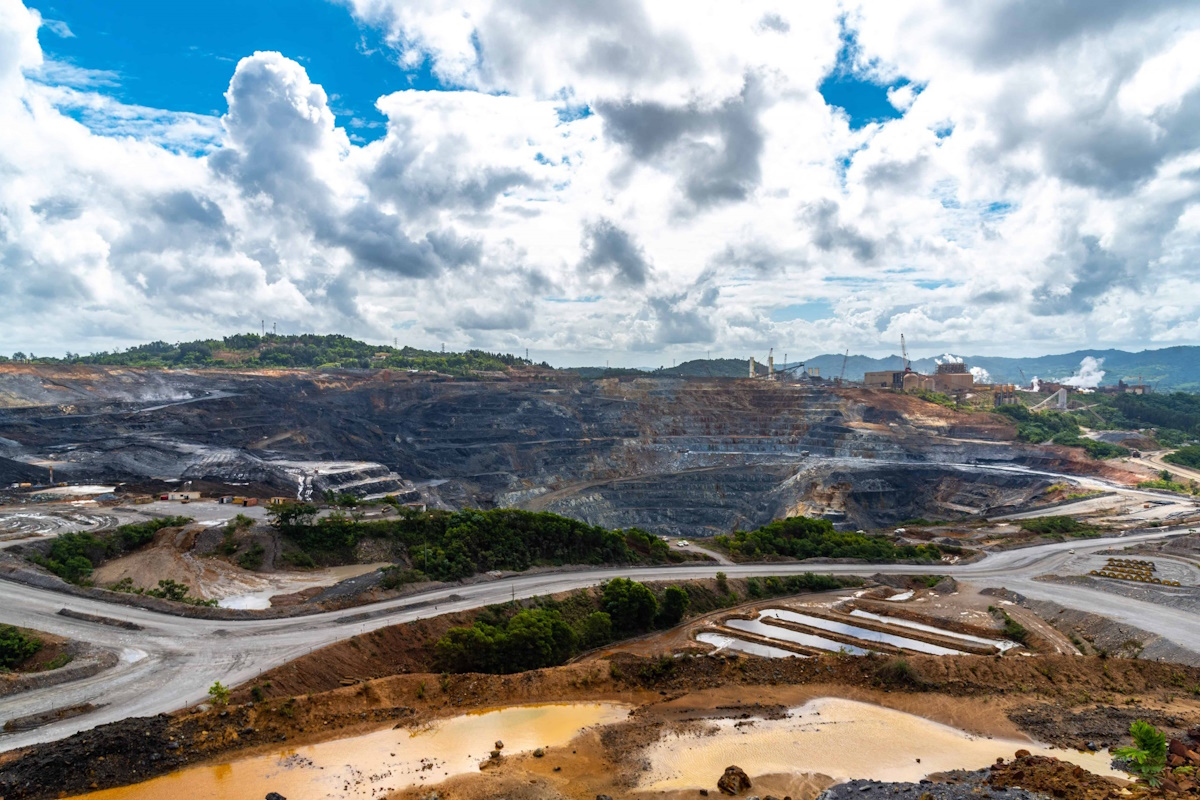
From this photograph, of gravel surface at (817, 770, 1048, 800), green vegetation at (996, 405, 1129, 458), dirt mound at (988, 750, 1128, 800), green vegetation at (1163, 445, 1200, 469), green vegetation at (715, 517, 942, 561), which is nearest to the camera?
dirt mound at (988, 750, 1128, 800)

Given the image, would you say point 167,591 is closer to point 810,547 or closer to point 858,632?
point 858,632

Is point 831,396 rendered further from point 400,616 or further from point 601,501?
point 400,616

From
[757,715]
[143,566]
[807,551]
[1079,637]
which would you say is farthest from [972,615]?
[143,566]

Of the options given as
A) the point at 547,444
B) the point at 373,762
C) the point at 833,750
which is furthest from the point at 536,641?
the point at 547,444

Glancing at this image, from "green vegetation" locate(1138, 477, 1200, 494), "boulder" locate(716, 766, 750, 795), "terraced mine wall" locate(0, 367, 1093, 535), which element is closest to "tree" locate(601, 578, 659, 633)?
"boulder" locate(716, 766, 750, 795)

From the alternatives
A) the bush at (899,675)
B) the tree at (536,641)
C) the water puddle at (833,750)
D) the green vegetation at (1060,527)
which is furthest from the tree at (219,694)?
the green vegetation at (1060,527)

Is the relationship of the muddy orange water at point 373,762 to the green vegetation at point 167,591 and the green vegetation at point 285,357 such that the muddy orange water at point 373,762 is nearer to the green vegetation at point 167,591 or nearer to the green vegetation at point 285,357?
the green vegetation at point 167,591

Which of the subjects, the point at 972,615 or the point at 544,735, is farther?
the point at 972,615

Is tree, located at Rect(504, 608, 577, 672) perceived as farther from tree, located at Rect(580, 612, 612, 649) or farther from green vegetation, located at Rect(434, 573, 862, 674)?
tree, located at Rect(580, 612, 612, 649)
